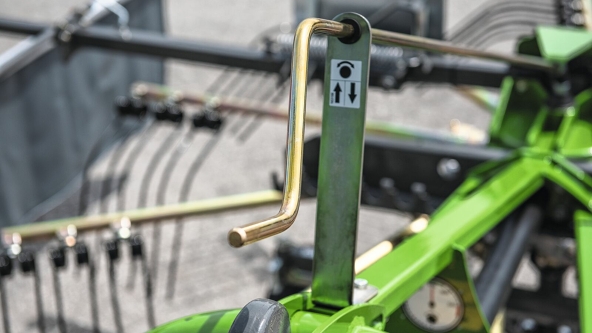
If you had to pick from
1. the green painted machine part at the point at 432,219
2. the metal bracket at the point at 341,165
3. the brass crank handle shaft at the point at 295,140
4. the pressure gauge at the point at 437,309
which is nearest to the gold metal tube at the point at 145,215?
the green painted machine part at the point at 432,219

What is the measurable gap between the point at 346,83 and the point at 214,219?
8.37 ft

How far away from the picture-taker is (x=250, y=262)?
9.99ft

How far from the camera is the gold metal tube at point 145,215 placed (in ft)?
6.98

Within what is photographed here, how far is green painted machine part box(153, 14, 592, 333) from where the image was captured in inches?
37.2

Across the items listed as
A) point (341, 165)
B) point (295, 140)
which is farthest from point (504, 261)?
point (295, 140)

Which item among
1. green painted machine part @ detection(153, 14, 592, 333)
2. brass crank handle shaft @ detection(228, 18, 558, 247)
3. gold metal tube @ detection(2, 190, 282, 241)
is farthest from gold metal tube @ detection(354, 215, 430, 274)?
gold metal tube @ detection(2, 190, 282, 241)

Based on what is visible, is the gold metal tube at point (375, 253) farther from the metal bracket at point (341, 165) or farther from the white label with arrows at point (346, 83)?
the white label with arrows at point (346, 83)

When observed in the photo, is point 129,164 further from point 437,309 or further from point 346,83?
point 346,83

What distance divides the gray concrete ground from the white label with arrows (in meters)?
1.86

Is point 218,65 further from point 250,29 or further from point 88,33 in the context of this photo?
point 250,29

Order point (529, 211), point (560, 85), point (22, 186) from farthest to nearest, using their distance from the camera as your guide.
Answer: point (22, 186) → point (560, 85) → point (529, 211)

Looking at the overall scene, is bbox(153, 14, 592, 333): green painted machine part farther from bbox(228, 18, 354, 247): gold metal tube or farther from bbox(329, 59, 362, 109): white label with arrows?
bbox(228, 18, 354, 247): gold metal tube

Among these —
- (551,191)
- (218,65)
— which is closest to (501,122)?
(551,191)

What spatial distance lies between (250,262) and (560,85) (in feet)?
4.93
